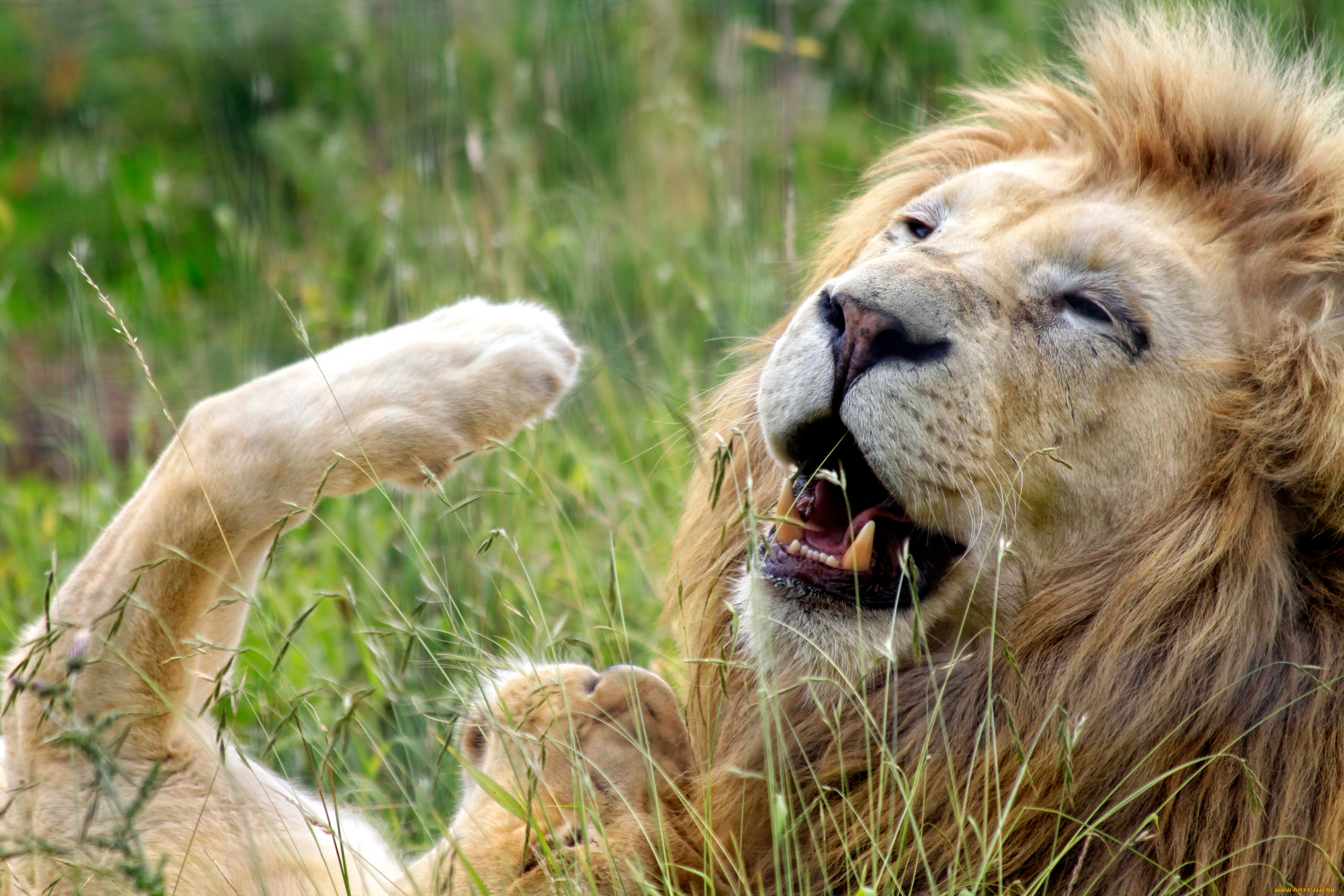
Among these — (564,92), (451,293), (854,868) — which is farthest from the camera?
(564,92)

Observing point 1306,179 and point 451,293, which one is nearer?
point 1306,179

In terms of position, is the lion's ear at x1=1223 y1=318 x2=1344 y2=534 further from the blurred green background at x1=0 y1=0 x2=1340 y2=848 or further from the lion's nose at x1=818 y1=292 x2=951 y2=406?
the blurred green background at x1=0 y1=0 x2=1340 y2=848

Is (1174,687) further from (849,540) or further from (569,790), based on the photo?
(569,790)

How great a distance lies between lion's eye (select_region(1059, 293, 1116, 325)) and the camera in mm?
2203

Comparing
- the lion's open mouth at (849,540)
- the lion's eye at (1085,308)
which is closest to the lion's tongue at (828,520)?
the lion's open mouth at (849,540)

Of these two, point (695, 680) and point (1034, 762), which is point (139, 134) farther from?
point (1034, 762)

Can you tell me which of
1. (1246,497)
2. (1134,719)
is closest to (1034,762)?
→ (1134,719)

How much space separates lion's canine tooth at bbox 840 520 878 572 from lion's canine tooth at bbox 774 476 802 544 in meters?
A: 0.10

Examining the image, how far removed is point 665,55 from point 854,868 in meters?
4.18

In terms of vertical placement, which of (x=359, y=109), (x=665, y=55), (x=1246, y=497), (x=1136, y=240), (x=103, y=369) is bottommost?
(x=103, y=369)

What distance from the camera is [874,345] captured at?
2.10 m

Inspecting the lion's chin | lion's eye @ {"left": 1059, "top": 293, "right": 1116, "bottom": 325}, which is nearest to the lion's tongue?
the lion's chin

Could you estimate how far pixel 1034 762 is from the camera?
2.05 metres

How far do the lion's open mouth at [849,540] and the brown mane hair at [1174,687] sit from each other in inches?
5.1
